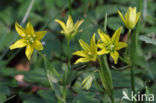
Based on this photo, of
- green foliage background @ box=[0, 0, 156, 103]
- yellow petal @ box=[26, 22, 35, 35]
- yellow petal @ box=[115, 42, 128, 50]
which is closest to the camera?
yellow petal @ box=[115, 42, 128, 50]

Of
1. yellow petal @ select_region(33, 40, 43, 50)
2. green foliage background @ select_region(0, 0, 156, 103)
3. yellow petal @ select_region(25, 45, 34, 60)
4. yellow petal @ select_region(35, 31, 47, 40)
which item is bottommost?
green foliage background @ select_region(0, 0, 156, 103)

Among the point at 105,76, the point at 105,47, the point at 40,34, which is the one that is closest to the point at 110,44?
the point at 105,47

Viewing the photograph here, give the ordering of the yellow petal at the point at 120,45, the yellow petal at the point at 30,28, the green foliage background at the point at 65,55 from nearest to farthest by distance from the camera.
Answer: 1. the yellow petal at the point at 120,45
2. the yellow petal at the point at 30,28
3. the green foliage background at the point at 65,55

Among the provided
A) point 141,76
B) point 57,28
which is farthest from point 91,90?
point 57,28

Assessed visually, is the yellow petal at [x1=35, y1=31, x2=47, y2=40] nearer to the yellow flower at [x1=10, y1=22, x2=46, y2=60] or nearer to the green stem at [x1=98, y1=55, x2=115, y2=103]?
the yellow flower at [x1=10, y1=22, x2=46, y2=60]

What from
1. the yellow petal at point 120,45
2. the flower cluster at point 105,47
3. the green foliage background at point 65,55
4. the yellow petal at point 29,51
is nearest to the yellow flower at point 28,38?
the yellow petal at point 29,51

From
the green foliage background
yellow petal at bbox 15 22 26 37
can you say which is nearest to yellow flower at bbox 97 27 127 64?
the green foliage background

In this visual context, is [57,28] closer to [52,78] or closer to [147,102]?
[52,78]

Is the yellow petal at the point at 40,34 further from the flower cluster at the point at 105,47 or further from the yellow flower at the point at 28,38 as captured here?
the flower cluster at the point at 105,47

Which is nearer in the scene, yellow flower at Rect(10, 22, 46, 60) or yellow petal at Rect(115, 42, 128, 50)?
yellow petal at Rect(115, 42, 128, 50)
